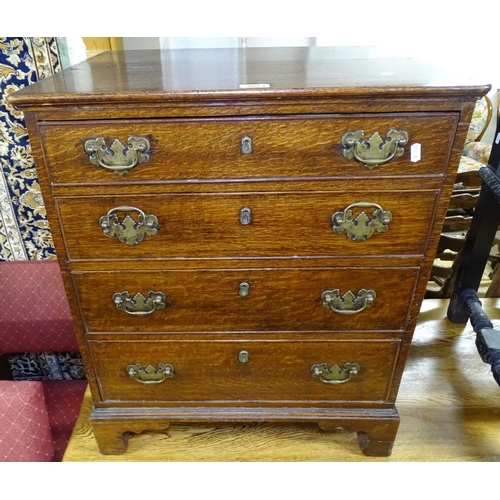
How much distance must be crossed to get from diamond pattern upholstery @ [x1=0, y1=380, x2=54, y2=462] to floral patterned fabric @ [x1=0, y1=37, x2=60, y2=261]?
1.46 ft

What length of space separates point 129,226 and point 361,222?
49cm

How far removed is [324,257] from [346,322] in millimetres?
192

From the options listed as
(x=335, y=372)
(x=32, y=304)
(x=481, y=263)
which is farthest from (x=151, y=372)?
(x=481, y=263)

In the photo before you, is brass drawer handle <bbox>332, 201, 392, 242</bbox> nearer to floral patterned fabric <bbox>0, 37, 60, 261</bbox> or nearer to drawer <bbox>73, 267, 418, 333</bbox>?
drawer <bbox>73, 267, 418, 333</bbox>

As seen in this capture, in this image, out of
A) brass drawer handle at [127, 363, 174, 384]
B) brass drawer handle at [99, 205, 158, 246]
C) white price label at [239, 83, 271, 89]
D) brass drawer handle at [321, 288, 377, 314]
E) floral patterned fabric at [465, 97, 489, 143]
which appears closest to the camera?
white price label at [239, 83, 271, 89]

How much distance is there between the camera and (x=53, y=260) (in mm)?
1444

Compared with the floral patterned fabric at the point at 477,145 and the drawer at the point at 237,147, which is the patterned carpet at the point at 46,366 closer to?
the drawer at the point at 237,147

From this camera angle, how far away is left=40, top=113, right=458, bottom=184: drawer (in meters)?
0.84

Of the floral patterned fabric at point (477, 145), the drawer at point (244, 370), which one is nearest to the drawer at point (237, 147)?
the drawer at point (244, 370)

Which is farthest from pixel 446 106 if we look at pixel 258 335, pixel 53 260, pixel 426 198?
pixel 53 260

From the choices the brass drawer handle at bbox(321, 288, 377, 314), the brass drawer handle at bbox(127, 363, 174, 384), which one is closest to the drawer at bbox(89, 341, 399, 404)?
the brass drawer handle at bbox(127, 363, 174, 384)

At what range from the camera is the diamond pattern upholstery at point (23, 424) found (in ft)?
3.75

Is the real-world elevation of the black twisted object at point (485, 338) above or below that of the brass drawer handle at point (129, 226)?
below

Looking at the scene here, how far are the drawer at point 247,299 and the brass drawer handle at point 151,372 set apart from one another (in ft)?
0.38
